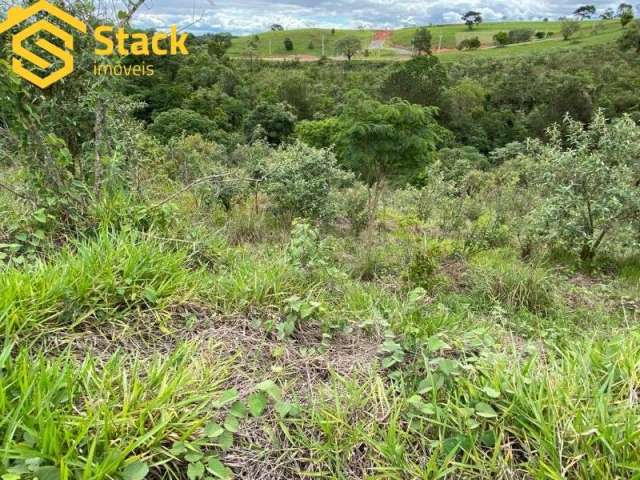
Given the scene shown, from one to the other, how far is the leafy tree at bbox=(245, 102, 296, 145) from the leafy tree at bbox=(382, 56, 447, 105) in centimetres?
703

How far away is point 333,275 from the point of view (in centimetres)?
242

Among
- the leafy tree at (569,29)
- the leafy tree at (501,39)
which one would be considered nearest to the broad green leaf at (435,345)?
the leafy tree at (569,29)

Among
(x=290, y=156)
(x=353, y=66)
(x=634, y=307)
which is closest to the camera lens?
(x=634, y=307)

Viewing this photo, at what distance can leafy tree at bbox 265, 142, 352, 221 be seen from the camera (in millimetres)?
5891

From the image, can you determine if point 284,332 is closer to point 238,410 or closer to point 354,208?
point 238,410

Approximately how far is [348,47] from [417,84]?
28812 millimetres

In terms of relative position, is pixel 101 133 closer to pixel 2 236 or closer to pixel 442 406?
pixel 2 236

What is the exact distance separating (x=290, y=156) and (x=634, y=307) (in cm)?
455

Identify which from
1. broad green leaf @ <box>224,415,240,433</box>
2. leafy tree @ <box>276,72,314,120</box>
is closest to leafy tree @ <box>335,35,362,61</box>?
leafy tree @ <box>276,72,314,120</box>

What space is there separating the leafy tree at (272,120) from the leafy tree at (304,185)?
2268 centimetres

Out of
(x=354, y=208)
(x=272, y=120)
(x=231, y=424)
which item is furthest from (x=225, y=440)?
(x=272, y=120)

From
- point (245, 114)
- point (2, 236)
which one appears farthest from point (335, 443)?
point (245, 114)

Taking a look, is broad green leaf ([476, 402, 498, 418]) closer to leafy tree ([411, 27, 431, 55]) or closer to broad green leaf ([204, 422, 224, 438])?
broad green leaf ([204, 422, 224, 438])

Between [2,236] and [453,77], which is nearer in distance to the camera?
[2,236]
